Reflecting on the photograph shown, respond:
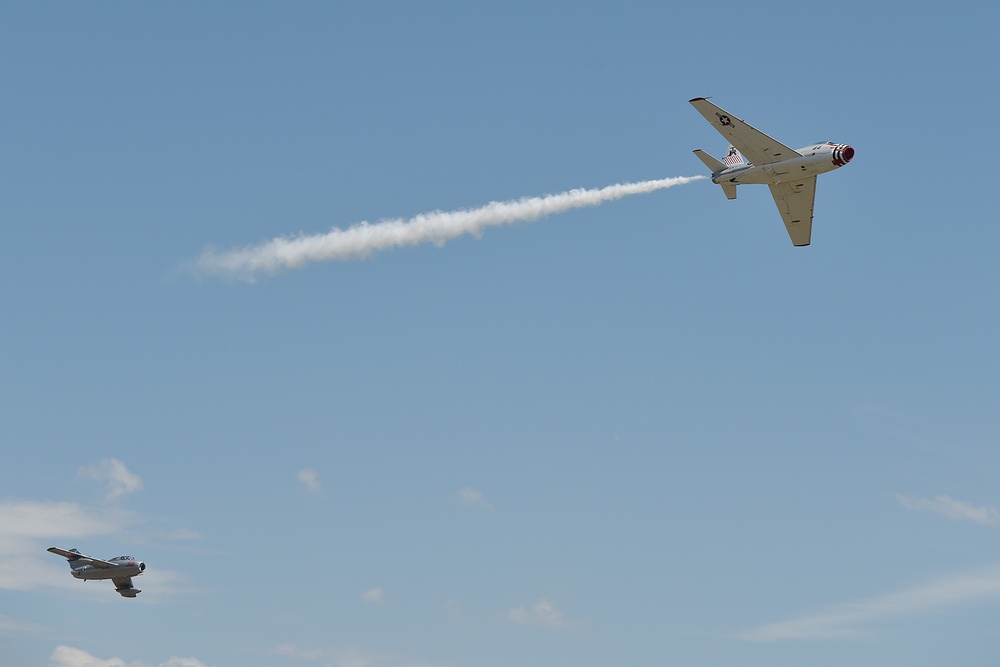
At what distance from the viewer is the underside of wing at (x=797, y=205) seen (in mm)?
96062

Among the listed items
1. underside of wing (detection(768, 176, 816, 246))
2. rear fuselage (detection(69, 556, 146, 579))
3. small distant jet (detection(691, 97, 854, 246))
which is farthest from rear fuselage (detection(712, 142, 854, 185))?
rear fuselage (detection(69, 556, 146, 579))

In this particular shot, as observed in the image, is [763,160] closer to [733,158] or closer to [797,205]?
[733,158]

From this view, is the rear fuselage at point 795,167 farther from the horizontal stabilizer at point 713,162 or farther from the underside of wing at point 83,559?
the underside of wing at point 83,559

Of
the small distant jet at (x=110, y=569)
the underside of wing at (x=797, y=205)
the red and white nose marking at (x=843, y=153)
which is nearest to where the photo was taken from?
the red and white nose marking at (x=843, y=153)

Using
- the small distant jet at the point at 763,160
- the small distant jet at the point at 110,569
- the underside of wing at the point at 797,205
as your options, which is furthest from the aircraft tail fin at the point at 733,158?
the small distant jet at the point at 110,569

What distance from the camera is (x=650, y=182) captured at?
103m

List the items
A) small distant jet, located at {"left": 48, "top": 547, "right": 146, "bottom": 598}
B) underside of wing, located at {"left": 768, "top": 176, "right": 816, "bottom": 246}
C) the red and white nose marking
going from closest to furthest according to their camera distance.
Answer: the red and white nose marking < underside of wing, located at {"left": 768, "top": 176, "right": 816, "bottom": 246} < small distant jet, located at {"left": 48, "top": 547, "right": 146, "bottom": 598}

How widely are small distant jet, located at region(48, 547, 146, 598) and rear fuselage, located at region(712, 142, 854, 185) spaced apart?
194 ft

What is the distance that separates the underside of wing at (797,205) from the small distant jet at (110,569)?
61972mm

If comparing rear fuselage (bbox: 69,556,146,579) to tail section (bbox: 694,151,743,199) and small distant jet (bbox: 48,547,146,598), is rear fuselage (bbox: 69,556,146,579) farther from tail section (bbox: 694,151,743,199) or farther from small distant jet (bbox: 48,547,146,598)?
tail section (bbox: 694,151,743,199)

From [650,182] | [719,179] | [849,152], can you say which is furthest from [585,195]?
[849,152]

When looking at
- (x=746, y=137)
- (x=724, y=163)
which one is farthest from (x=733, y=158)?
(x=746, y=137)

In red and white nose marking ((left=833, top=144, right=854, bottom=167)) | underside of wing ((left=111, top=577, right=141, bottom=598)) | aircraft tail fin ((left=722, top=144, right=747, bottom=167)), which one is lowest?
underside of wing ((left=111, top=577, right=141, bottom=598))

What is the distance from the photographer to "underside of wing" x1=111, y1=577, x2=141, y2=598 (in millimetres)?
107125
